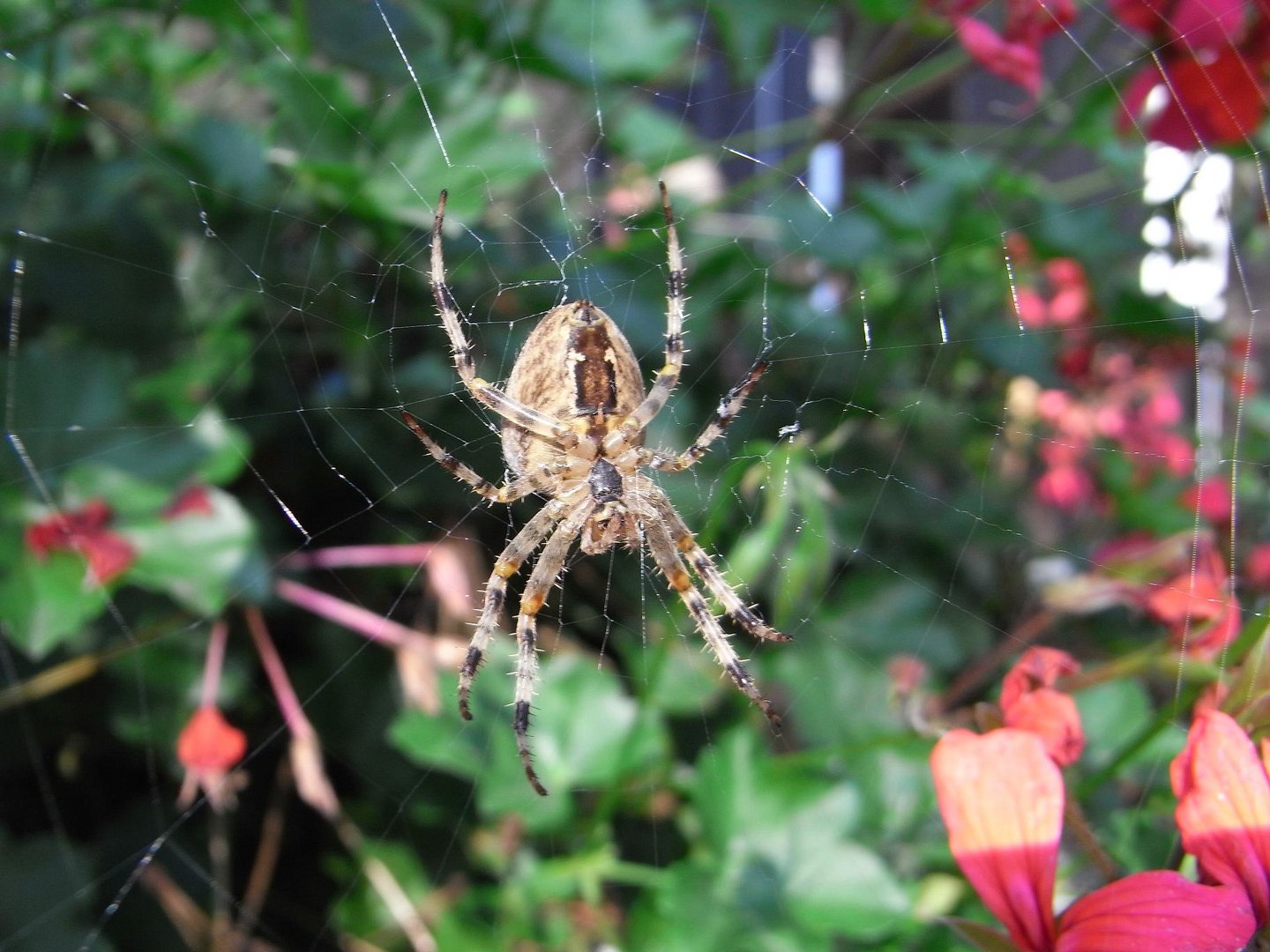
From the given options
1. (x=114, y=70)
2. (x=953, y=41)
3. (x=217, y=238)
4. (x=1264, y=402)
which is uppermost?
(x=953, y=41)

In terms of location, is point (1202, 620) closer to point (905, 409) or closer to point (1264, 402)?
point (905, 409)

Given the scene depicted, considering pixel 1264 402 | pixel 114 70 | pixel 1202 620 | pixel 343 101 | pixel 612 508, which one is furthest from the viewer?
pixel 1264 402

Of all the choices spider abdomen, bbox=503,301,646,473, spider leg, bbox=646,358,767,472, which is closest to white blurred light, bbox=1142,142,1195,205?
spider leg, bbox=646,358,767,472

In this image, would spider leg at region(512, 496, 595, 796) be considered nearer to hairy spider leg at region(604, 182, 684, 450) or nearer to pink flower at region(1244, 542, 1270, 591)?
hairy spider leg at region(604, 182, 684, 450)

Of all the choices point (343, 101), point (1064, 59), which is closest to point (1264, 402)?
point (1064, 59)

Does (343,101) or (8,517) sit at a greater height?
(343,101)

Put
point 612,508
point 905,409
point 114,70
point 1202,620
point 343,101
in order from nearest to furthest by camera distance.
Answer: point 1202,620, point 343,101, point 612,508, point 114,70, point 905,409
